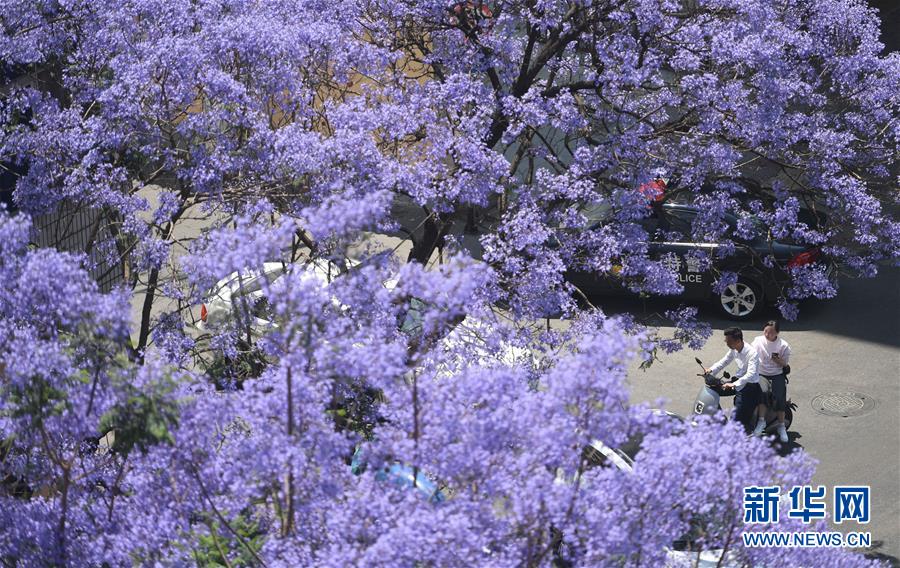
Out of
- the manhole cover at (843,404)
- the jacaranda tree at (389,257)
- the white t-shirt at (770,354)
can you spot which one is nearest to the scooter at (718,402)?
the white t-shirt at (770,354)

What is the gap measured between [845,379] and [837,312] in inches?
75.1

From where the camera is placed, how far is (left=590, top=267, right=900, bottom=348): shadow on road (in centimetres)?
1425

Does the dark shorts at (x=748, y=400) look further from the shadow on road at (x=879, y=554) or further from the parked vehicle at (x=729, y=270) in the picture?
the shadow on road at (x=879, y=554)

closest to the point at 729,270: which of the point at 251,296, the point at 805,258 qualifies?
the point at 805,258

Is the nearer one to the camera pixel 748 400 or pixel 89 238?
pixel 89 238

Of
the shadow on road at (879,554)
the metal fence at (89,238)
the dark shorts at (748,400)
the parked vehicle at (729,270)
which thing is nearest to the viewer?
the metal fence at (89,238)

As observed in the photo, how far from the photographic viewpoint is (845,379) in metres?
13.1

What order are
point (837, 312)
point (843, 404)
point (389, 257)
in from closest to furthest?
1. point (389, 257)
2. point (843, 404)
3. point (837, 312)

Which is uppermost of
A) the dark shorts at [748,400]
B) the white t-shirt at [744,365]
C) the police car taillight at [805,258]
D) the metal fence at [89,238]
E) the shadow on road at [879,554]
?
the police car taillight at [805,258]

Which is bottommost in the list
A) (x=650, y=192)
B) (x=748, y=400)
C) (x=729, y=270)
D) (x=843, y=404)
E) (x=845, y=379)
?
(x=748, y=400)

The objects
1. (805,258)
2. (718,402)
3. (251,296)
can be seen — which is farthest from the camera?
(805,258)

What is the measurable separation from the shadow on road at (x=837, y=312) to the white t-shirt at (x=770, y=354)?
243 cm

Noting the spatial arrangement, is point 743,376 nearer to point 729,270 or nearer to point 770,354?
point 770,354

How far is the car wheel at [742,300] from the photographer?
14.5 m
